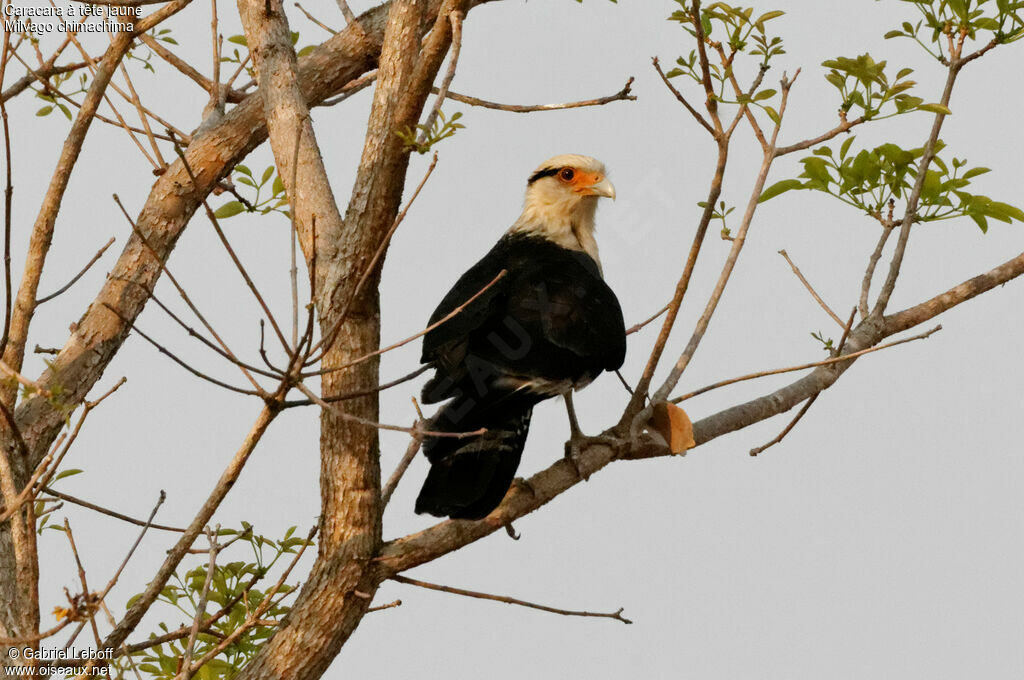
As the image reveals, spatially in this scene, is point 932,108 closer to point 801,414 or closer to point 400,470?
point 801,414

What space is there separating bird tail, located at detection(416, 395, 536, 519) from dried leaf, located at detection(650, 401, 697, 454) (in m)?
0.47

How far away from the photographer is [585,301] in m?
4.25

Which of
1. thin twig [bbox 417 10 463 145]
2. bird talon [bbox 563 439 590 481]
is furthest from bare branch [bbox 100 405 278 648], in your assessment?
bird talon [bbox 563 439 590 481]

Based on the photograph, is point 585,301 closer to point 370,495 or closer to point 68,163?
point 370,495

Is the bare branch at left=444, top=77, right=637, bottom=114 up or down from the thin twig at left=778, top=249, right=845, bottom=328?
up

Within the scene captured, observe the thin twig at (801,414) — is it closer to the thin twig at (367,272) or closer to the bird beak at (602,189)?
the bird beak at (602,189)

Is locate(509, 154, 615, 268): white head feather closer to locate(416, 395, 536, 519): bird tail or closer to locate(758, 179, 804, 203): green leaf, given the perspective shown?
locate(758, 179, 804, 203): green leaf

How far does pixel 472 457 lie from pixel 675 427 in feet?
2.30

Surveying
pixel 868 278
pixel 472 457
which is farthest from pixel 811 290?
pixel 472 457

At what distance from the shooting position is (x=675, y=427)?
3.90m

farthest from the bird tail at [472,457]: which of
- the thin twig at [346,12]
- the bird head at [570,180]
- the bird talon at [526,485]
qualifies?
the thin twig at [346,12]

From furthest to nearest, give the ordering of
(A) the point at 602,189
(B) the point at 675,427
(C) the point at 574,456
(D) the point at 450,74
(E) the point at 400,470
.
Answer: (A) the point at 602,189 → (E) the point at 400,470 → (C) the point at 574,456 → (B) the point at 675,427 → (D) the point at 450,74

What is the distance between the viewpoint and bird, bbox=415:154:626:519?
366 centimetres

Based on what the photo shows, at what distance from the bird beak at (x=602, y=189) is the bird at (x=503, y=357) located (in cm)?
29
